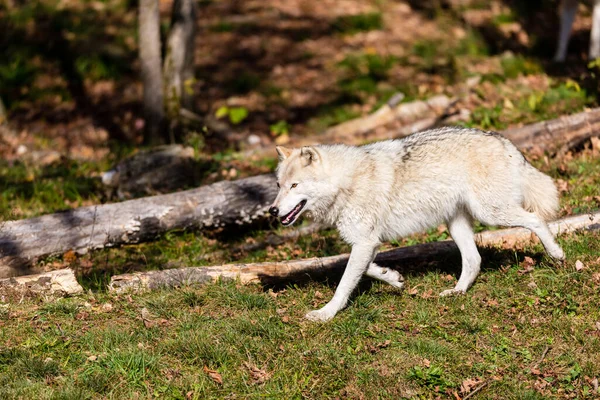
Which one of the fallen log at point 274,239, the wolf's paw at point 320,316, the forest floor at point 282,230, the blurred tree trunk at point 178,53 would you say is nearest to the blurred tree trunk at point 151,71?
the blurred tree trunk at point 178,53

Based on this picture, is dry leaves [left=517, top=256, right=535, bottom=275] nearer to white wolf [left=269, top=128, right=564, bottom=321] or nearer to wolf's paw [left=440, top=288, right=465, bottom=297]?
white wolf [left=269, top=128, right=564, bottom=321]

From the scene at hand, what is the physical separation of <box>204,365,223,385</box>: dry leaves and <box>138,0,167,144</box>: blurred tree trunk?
7230 mm

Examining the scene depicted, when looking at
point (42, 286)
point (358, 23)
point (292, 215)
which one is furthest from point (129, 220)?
point (358, 23)

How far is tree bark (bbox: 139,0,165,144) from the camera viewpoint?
11609mm

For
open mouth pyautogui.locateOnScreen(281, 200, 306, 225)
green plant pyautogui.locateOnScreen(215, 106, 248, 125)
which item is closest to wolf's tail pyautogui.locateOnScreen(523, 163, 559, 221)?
open mouth pyautogui.locateOnScreen(281, 200, 306, 225)

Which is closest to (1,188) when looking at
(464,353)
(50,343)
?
(50,343)

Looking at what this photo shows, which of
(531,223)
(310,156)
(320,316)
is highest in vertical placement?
(310,156)

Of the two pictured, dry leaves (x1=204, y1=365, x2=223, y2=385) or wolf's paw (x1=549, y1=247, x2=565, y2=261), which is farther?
wolf's paw (x1=549, y1=247, x2=565, y2=261)

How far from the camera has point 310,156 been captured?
21.3 feet

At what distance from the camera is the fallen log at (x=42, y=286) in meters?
6.84

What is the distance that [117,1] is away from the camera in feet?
57.1

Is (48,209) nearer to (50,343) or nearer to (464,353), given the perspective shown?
(50,343)

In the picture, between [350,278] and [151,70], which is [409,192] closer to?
[350,278]

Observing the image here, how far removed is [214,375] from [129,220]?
11.6 feet
